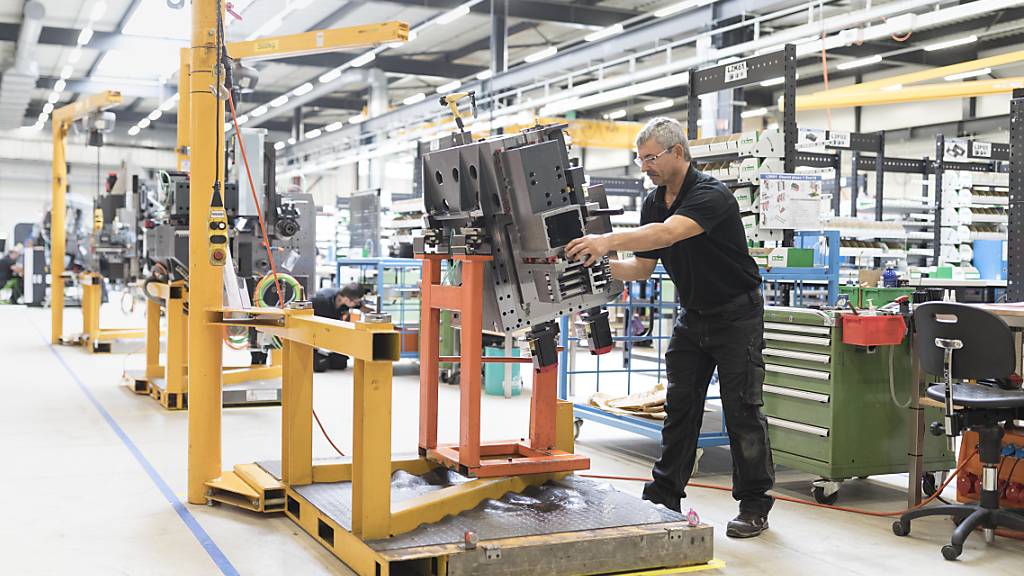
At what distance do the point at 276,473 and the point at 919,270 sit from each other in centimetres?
767

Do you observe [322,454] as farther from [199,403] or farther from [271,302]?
[271,302]

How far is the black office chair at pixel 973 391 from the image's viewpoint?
145 inches

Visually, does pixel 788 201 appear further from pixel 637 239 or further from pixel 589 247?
pixel 589 247

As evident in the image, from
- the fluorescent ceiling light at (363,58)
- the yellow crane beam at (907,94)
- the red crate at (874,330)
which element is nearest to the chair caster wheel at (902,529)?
the red crate at (874,330)

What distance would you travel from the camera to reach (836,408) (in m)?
4.49

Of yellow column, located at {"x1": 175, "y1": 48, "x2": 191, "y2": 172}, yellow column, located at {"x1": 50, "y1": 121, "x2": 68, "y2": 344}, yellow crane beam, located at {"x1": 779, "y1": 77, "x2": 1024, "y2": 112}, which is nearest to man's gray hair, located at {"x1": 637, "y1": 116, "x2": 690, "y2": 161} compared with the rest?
yellow column, located at {"x1": 175, "y1": 48, "x2": 191, "y2": 172}

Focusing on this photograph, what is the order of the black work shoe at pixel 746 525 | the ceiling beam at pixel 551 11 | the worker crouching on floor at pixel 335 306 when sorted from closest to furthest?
the black work shoe at pixel 746 525
the worker crouching on floor at pixel 335 306
the ceiling beam at pixel 551 11

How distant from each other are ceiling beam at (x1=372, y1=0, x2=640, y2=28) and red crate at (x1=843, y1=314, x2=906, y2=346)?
10297 millimetres

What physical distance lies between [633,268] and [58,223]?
9955 millimetres

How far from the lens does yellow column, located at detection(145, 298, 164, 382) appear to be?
8.12 meters

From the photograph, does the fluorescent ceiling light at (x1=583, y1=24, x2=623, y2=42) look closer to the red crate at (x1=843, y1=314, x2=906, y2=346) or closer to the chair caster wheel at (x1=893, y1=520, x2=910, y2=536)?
the red crate at (x1=843, y1=314, x2=906, y2=346)

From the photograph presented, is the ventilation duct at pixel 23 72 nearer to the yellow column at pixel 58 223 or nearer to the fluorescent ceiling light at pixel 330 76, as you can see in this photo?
the yellow column at pixel 58 223

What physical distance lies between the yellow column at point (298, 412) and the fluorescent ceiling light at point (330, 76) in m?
14.3

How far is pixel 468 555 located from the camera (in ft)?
10.3
